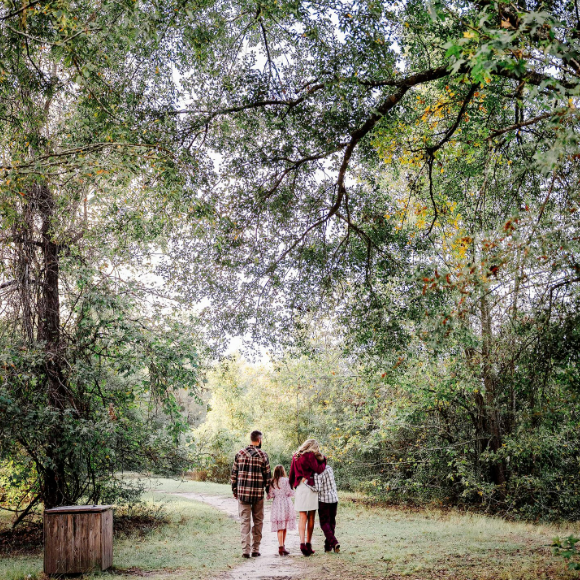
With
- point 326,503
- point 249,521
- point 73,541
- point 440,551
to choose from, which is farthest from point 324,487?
point 73,541

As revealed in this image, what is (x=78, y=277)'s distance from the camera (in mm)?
9117

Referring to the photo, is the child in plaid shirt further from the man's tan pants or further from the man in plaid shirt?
the man's tan pants

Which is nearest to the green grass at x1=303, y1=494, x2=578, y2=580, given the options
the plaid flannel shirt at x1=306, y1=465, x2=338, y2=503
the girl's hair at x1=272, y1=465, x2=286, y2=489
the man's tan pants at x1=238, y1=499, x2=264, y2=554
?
the plaid flannel shirt at x1=306, y1=465, x2=338, y2=503

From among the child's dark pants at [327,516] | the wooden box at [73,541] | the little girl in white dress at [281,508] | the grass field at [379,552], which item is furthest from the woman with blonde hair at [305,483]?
the wooden box at [73,541]

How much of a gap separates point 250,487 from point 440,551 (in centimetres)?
325

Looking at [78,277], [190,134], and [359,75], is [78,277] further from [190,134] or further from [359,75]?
[359,75]

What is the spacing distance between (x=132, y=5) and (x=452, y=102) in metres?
5.31

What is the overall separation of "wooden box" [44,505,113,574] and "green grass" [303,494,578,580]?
2866 mm

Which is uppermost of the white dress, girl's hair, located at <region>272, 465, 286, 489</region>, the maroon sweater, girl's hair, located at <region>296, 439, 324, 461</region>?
girl's hair, located at <region>296, 439, 324, 461</region>

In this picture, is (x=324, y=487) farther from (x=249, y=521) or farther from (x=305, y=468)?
(x=249, y=521)

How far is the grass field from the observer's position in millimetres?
6727

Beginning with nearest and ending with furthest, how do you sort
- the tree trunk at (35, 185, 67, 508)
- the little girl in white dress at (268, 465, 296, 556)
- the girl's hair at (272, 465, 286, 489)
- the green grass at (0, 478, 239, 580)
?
the green grass at (0, 478, 239, 580), the little girl in white dress at (268, 465, 296, 556), the girl's hair at (272, 465, 286, 489), the tree trunk at (35, 185, 67, 508)

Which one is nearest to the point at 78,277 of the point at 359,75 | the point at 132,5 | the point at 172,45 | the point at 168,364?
the point at 168,364

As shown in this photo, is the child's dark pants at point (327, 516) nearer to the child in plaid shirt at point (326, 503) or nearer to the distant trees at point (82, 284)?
the child in plaid shirt at point (326, 503)
